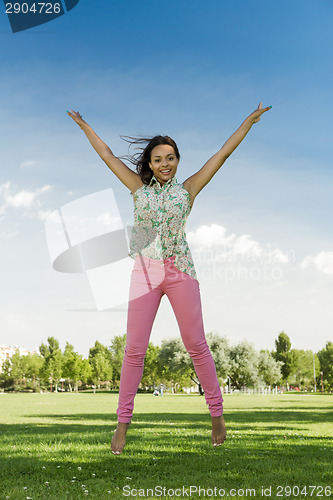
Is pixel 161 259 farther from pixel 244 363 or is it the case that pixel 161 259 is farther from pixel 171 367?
pixel 244 363

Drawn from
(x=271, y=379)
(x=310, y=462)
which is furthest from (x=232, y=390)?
(x=310, y=462)

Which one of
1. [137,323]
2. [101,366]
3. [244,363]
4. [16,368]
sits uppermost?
[137,323]

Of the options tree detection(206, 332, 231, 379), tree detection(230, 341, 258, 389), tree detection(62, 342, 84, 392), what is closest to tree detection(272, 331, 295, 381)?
tree detection(230, 341, 258, 389)

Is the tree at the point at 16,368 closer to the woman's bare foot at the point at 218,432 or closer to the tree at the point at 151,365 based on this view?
the tree at the point at 151,365

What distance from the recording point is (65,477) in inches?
227

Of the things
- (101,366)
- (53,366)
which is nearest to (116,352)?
(101,366)

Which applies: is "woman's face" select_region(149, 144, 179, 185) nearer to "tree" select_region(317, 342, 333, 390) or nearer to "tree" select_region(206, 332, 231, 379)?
"tree" select_region(206, 332, 231, 379)

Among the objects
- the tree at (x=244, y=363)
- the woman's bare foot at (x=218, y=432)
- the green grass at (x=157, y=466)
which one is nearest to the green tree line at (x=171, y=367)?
the tree at (x=244, y=363)

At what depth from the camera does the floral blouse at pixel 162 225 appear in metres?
Answer: 4.36

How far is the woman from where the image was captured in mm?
4250

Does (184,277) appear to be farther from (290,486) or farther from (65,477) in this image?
(65,477)

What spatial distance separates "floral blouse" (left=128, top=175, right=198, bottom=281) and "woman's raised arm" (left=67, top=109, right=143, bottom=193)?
146mm

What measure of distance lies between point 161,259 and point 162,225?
0.33 metres

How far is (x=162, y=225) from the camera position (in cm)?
443
